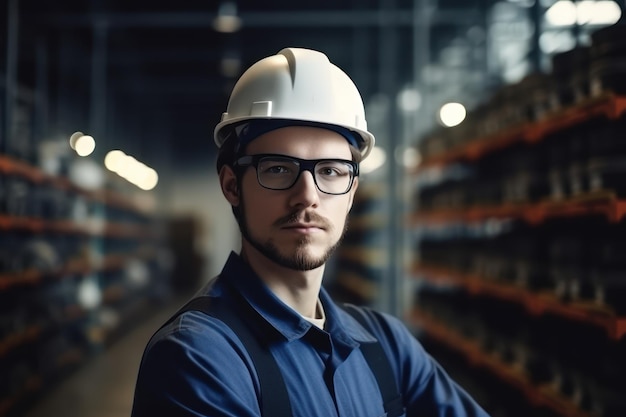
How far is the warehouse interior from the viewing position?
366 centimetres

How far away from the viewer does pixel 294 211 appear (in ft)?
5.24

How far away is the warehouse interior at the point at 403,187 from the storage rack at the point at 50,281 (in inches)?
1.1

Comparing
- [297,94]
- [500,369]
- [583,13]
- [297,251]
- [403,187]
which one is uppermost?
[583,13]

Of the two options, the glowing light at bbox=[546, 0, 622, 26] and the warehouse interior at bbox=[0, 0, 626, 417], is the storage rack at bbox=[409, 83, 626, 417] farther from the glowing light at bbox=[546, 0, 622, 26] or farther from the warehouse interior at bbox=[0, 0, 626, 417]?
the glowing light at bbox=[546, 0, 622, 26]

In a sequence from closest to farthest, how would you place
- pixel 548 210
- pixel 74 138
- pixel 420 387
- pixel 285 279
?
pixel 285 279, pixel 420 387, pixel 548 210, pixel 74 138

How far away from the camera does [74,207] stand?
770 centimetres

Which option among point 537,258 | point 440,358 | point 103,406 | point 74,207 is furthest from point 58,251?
point 537,258

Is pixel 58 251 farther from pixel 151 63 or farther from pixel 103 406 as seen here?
pixel 151 63

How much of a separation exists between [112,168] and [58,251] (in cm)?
333

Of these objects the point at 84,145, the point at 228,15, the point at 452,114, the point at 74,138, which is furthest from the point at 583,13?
the point at 84,145

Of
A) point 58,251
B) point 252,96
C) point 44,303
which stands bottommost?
point 44,303

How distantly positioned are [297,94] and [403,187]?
7036 millimetres

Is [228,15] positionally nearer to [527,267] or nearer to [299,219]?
[527,267]

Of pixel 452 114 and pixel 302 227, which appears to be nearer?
pixel 302 227
